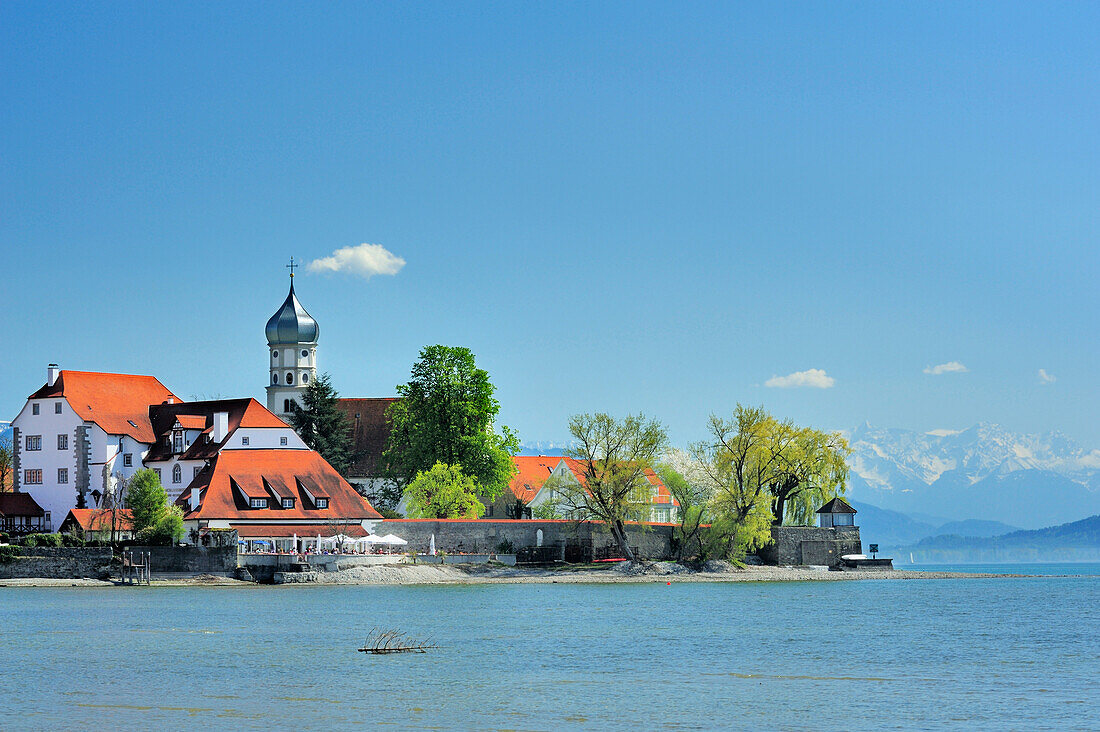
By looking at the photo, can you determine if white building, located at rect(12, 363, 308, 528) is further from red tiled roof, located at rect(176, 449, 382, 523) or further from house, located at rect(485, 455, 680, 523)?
house, located at rect(485, 455, 680, 523)

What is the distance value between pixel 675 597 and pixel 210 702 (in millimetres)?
38642

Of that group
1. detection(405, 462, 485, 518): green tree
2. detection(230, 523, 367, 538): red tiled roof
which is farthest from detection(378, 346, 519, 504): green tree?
detection(230, 523, 367, 538): red tiled roof

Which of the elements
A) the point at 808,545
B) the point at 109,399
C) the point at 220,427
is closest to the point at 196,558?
the point at 220,427

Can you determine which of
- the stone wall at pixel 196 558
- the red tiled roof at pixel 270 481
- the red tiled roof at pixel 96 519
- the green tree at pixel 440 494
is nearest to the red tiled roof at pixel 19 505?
the red tiled roof at pixel 96 519

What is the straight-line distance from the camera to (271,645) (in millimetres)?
40719

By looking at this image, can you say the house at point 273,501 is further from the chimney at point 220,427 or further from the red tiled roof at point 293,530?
the chimney at point 220,427

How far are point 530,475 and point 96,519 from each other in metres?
33.4

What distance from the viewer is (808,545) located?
8556 centimetres

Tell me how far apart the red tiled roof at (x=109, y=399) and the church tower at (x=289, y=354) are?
9.70 meters

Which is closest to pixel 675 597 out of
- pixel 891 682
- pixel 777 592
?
pixel 777 592

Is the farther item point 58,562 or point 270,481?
point 270,481

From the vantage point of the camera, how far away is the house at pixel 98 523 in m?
75.8

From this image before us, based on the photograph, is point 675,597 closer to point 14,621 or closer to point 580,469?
point 580,469

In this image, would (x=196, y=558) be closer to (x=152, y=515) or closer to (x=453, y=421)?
(x=152, y=515)
